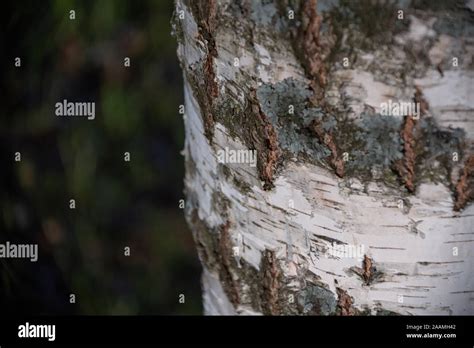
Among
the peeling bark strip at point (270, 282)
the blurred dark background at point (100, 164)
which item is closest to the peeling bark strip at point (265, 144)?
the peeling bark strip at point (270, 282)

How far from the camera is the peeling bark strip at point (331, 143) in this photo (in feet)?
2.44

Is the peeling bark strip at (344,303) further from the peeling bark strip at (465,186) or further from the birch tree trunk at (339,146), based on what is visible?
the peeling bark strip at (465,186)

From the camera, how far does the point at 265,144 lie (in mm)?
791

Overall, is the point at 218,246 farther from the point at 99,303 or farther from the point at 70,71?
the point at 70,71

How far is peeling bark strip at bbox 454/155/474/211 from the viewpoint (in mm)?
722

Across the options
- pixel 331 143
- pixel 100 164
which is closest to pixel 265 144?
pixel 331 143

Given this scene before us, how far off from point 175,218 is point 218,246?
0.90 m

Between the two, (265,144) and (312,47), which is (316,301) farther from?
(312,47)

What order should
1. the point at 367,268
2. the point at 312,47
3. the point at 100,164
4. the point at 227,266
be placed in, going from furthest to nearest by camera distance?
1. the point at 100,164
2. the point at 227,266
3. the point at 367,268
4. the point at 312,47

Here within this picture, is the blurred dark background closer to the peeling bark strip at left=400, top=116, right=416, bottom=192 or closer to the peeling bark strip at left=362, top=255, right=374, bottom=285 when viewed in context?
the peeling bark strip at left=362, top=255, right=374, bottom=285

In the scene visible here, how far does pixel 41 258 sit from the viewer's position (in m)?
1.85

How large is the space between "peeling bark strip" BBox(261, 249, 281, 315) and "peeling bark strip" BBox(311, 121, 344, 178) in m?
0.18

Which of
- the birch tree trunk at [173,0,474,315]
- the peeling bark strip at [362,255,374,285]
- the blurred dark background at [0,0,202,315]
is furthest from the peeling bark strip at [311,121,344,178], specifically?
the blurred dark background at [0,0,202,315]

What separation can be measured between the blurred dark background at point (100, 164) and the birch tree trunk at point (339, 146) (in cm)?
92
